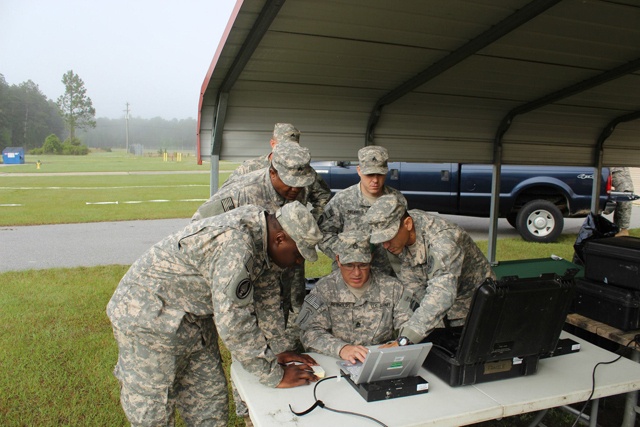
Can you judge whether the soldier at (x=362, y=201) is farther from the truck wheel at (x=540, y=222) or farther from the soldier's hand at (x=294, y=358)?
the truck wheel at (x=540, y=222)

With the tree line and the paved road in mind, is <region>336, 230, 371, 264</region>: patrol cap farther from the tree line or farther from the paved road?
the tree line

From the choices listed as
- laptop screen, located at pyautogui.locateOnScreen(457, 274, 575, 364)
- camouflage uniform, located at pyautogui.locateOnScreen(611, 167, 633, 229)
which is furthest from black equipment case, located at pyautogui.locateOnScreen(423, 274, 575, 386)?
camouflage uniform, located at pyautogui.locateOnScreen(611, 167, 633, 229)

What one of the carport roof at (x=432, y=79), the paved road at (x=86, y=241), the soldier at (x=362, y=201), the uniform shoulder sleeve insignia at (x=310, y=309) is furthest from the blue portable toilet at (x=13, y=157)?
the uniform shoulder sleeve insignia at (x=310, y=309)

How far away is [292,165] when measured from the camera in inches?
112

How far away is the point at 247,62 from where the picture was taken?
3871mm

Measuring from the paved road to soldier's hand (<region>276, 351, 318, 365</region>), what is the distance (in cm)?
529

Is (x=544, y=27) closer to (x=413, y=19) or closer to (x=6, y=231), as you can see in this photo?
(x=413, y=19)

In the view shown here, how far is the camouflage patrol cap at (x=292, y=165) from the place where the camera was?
9.39 ft

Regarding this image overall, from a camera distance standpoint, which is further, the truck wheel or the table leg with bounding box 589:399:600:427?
the truck wheel

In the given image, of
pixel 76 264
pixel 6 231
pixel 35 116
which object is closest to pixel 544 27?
pixel 76 264

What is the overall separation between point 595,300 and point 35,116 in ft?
254

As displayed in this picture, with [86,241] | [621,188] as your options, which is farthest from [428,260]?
[621,188]

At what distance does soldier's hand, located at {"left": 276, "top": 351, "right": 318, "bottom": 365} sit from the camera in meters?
2.32

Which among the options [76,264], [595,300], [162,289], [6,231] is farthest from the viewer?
[6,231]
